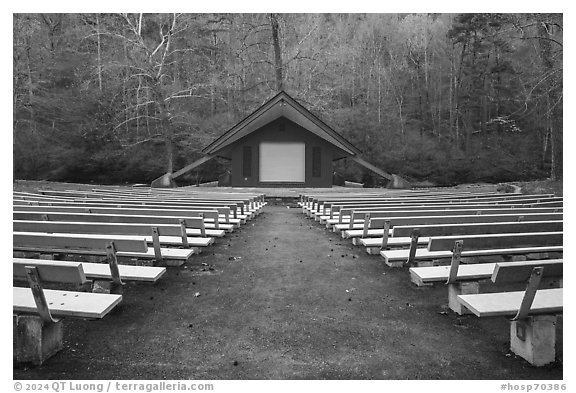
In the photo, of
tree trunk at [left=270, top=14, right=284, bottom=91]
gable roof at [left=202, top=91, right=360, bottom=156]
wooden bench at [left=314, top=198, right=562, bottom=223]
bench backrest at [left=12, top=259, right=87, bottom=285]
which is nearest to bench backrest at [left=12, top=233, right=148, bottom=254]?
bench backrest at [left=12, top=259, right=87, bottom=285]

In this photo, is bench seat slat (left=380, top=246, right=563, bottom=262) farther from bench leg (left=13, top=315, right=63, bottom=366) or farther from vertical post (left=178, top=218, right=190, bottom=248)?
bench leg (left=13, top=315, right=63, bottom=366)

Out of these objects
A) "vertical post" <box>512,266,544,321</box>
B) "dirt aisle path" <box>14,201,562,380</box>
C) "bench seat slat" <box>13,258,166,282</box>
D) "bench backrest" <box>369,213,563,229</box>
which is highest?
"bench backrest" <box>369,213,563,229</box>

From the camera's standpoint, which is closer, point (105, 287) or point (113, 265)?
point (113, 265)

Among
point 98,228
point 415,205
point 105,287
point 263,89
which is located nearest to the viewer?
point 105,287

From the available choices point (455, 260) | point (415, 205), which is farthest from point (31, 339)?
point (415, 205)

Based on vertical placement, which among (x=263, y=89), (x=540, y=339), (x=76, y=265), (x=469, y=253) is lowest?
(x=540, y=339)

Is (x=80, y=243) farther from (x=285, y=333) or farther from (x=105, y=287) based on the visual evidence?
(x=285, y=333)

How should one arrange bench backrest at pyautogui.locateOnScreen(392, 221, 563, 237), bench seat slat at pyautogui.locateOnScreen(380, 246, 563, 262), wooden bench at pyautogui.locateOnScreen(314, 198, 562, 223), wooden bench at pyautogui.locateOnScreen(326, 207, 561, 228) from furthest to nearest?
wooden bench at pyautogui.locateOnScreen(314, 198, 562, 223) → wooden bench at pyautogui.locateOnScreen(326, 207, 561, 228) → bench backrest at pyautogui.locateOnScreen(392, 221, 563, 237) → bench seat slat at pyautogui.locateOnScreen(380, 246, 563, 262)

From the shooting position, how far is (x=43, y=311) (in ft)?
9.13

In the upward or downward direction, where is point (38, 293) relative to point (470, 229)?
downward

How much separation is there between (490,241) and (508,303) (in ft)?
3.90

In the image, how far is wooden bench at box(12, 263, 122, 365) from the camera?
2752mm

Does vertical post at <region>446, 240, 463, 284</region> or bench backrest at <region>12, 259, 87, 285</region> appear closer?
bench backrest at <region>12, 259, 87, 285</region>

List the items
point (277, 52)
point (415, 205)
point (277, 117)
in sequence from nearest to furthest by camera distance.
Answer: point (415, 205)
point (277, 117)
point (277, 52)
